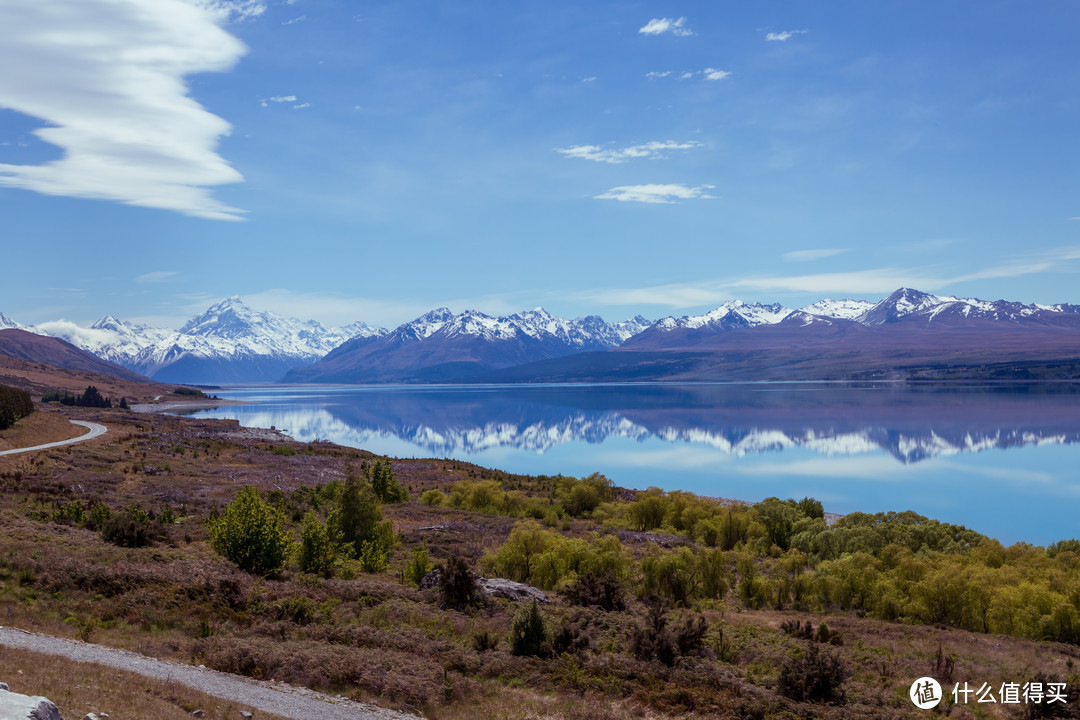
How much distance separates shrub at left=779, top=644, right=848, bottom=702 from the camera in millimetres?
14430

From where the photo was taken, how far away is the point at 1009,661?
16.9 m

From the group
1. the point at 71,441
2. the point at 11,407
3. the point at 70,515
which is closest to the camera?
the point at 70,515

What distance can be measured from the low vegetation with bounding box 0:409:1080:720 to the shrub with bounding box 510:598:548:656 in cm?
5

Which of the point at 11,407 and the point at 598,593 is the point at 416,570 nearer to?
the point at 598,593

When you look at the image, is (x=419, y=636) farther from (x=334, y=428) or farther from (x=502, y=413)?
(x=502, y=413)

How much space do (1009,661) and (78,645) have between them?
70.2ft

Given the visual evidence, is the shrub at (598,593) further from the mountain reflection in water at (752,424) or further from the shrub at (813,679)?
the mountain reflection in water at (752,424)

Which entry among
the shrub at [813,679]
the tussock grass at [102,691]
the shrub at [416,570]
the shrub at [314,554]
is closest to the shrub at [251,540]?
the shrub at [314,554]

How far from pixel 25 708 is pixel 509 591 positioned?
1438cm

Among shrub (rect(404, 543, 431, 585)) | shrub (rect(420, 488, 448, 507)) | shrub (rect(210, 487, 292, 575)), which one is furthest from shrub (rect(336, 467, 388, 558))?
shrub (rect(420, 488, 448, 507))

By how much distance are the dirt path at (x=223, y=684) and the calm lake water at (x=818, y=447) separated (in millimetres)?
42486

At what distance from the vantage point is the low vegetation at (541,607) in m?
14.6

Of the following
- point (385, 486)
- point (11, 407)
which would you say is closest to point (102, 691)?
point (385, 486)

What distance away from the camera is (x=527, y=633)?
16953 mm
